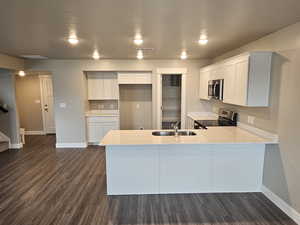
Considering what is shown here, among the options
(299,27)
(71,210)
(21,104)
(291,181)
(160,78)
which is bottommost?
(71,210)

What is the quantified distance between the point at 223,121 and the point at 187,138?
1.63 meters

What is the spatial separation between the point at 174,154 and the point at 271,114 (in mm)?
1574

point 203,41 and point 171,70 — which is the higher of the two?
point 203,41

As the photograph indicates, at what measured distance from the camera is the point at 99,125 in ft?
18.3

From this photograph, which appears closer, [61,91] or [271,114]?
[271,114]

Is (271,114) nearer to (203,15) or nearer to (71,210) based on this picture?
(203,15)

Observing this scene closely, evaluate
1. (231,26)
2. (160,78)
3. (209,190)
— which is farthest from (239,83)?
(160,78)

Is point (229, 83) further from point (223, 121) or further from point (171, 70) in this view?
point (171, 70)

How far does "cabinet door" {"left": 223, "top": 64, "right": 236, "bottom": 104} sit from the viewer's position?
3.30 m

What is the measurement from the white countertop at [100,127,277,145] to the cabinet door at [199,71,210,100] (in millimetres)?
1688

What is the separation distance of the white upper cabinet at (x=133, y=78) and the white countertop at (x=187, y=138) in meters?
2.48

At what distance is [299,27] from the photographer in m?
2.28

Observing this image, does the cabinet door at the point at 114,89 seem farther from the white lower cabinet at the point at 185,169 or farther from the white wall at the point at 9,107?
the white lower cabinet at the point at 185,169

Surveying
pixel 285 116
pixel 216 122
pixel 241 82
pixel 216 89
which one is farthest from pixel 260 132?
pixel 216 122
